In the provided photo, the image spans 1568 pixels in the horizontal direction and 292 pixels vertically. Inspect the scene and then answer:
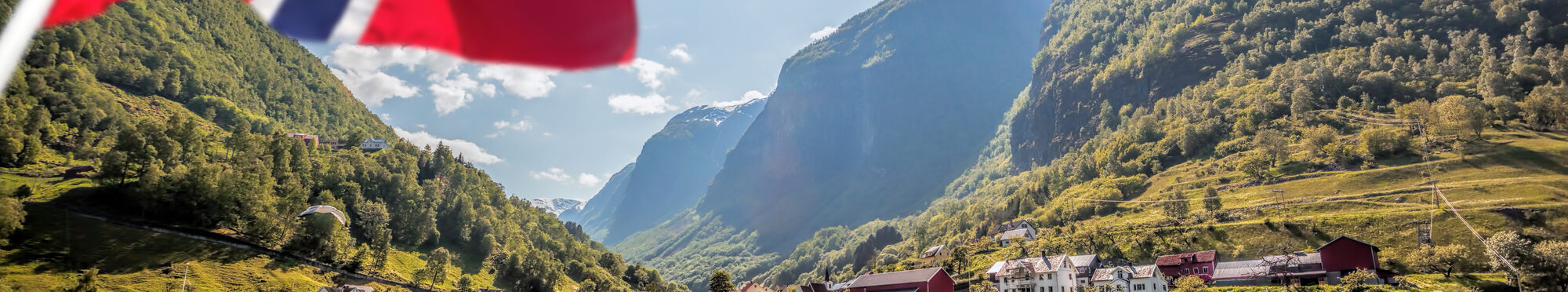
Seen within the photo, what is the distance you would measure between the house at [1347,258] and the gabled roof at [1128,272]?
512 inches

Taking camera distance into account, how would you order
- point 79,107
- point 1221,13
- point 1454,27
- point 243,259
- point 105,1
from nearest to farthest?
point 105,1 → point 243,259 → point 79,107 → point 1454,27 → point 1221,13

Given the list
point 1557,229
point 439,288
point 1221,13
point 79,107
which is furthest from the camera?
point 1221,13

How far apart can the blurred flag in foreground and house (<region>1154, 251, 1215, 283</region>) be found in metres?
74.8

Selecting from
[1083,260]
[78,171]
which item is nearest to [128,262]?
[78,171]

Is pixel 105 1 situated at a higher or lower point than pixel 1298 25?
lower

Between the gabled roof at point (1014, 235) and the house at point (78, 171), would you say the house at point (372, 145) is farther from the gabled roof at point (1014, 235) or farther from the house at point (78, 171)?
the gabled roof at point (1014, 235)

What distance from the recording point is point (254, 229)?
71375mm

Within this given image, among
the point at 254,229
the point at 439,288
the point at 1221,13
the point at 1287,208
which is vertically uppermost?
the point at 1221,13

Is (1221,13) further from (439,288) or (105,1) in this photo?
(105,1)

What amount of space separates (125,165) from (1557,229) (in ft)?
410

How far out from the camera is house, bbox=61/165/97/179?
7406 centimetres

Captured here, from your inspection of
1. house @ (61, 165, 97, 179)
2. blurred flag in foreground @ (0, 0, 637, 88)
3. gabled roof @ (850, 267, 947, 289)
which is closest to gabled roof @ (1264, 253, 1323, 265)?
gabled roof @ (850, 267, 947, 289)

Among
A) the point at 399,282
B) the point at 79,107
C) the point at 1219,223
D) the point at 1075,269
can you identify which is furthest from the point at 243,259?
the point at 1219,223

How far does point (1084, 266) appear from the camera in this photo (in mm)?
73625
